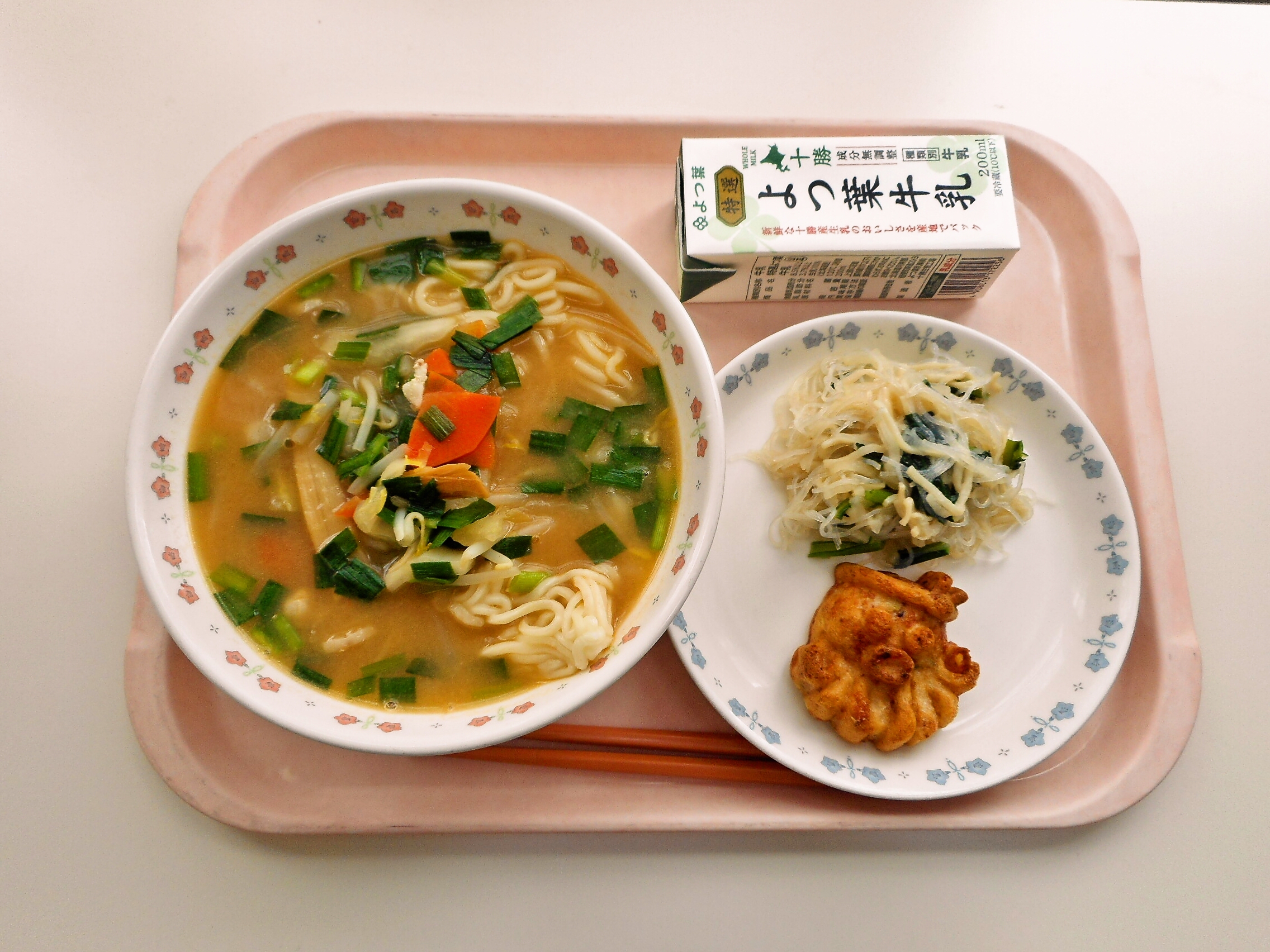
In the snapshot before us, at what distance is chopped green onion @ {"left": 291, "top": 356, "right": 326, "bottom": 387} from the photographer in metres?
1.71

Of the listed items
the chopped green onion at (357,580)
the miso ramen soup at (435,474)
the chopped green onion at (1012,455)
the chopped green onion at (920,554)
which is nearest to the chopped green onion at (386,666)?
the miso ramen soup at (435,474)

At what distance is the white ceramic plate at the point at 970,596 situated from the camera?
1.88 metres

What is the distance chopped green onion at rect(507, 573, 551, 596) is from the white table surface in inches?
29.3

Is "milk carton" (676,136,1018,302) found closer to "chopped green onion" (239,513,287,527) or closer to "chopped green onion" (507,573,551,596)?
"chopped green onion" (507,573,551,596)

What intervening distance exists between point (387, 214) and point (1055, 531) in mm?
1917

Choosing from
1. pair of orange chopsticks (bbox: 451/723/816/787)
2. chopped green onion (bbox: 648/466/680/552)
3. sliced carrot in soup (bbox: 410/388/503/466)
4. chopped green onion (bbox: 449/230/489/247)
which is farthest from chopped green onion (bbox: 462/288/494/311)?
pair of orange chopsticks (bbox: 451/723/816/787)

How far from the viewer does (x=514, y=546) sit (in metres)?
1.64

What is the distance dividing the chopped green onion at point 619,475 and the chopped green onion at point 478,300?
0.46 metres

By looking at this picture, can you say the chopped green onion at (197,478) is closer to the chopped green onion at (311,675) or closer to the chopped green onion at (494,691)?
the chopped green onion at (311,675)

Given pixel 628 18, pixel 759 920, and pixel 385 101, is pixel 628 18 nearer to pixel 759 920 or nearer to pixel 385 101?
pixel 385 101

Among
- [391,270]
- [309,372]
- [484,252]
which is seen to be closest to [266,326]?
[309,372]

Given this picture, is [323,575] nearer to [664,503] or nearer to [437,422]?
[437,422]

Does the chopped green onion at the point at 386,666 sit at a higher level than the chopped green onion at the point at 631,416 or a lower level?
lower

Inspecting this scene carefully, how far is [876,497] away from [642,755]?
901 millimetres
